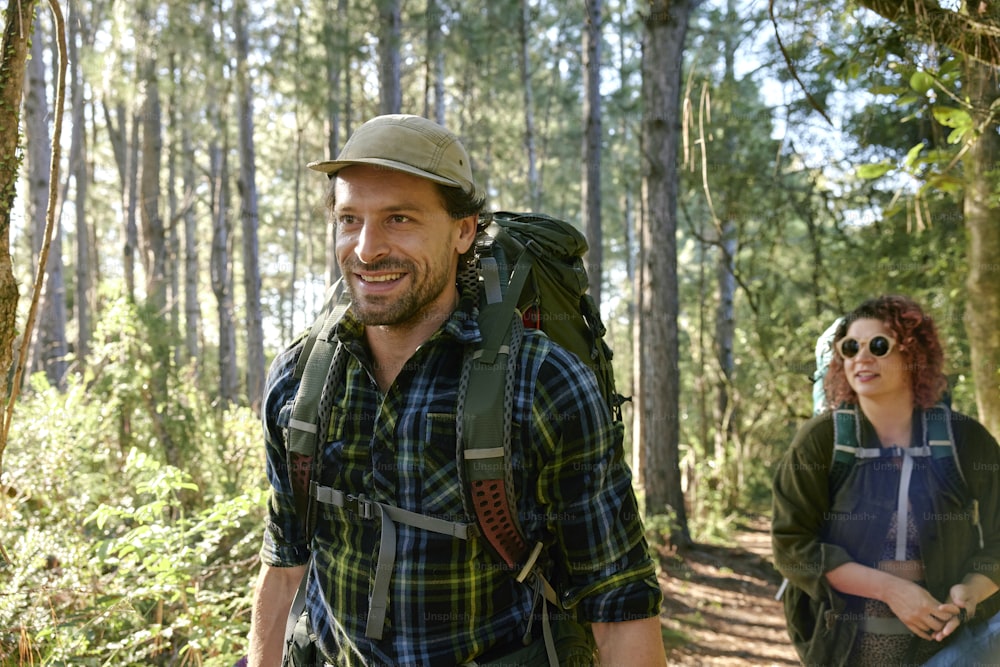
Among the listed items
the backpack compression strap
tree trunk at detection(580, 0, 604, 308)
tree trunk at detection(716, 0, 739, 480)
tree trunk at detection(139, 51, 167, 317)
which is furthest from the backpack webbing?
tree trunk at detection(139, 51, 167, 317)

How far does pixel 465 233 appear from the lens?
81.5 inches

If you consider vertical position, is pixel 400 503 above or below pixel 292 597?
above

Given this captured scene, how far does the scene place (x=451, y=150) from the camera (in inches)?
76.6

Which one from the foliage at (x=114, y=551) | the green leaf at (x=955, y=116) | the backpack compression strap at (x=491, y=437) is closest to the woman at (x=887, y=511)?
the green leaf at (x=955, y=116)

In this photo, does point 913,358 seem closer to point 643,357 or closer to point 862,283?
point 643,357

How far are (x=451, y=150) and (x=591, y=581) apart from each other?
115 cm

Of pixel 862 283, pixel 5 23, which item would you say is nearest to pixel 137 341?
pixel 5 23

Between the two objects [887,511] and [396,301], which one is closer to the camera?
[396,301]

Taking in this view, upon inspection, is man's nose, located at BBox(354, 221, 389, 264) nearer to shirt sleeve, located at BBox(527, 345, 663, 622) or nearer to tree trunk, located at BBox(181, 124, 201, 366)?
shirt sleeve, located at BBox(527, 345, 663, 622)

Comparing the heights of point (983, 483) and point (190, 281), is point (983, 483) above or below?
below

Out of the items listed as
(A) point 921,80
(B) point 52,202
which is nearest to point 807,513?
(A) point 921,80

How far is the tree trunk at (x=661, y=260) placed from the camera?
8.40m

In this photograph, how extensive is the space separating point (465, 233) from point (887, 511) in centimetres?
185

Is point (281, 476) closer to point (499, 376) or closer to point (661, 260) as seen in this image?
point (499, 376)
